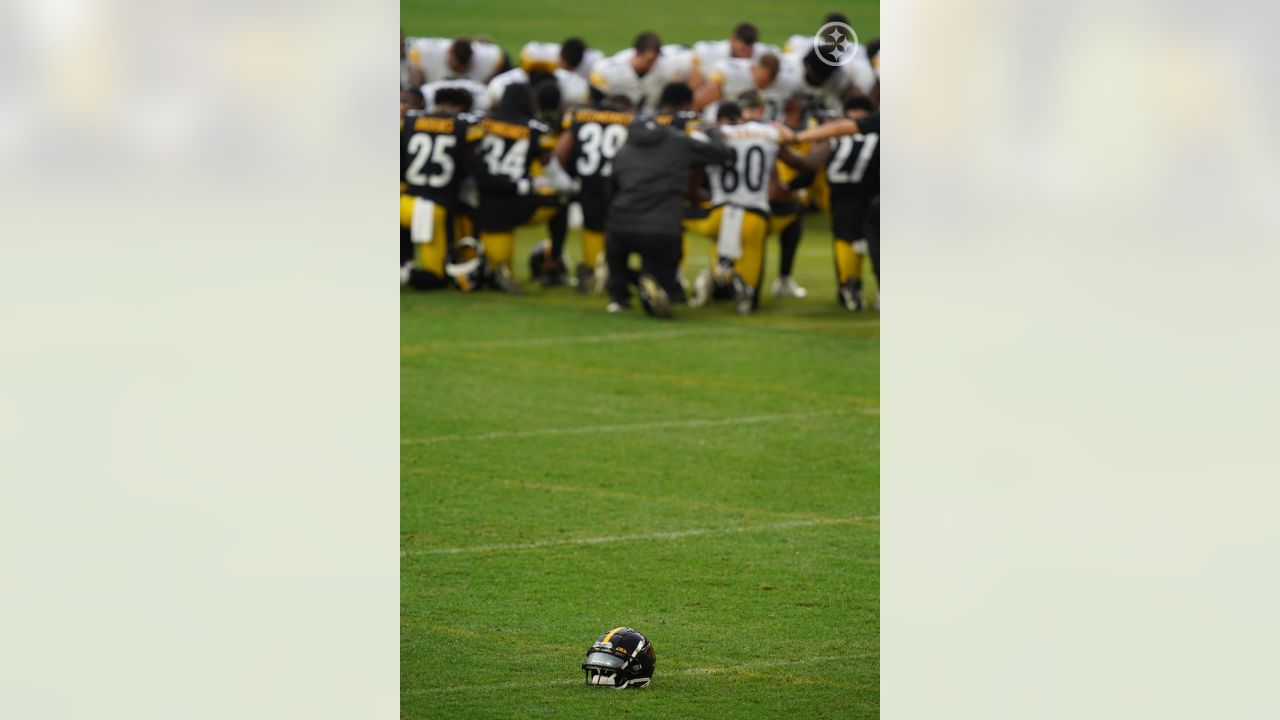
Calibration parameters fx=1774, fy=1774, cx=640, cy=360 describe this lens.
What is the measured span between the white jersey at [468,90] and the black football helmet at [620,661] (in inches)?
402

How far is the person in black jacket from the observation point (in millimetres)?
12266

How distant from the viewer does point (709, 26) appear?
33.1 m

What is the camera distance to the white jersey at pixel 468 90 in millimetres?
14742

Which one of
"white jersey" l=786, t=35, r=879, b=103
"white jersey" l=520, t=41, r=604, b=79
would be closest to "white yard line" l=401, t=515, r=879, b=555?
"white jersey" l=786, t=35, r=879, b=103

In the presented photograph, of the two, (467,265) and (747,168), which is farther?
(467,265)

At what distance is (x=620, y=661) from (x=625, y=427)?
13.7ft

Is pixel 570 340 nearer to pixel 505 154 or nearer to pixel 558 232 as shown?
pixel 505 154

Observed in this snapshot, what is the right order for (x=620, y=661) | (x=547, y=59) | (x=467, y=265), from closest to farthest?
(x=620, y=661)
(x=467, y=265)
(x=547, y=59)

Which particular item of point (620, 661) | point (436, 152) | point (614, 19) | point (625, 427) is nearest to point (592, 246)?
point (436, 152)

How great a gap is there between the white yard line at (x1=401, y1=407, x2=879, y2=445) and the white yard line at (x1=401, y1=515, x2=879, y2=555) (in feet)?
6.30

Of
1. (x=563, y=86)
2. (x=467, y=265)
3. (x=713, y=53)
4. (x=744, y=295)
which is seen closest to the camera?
(x=744, y=295)

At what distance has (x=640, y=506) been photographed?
23.1ft
